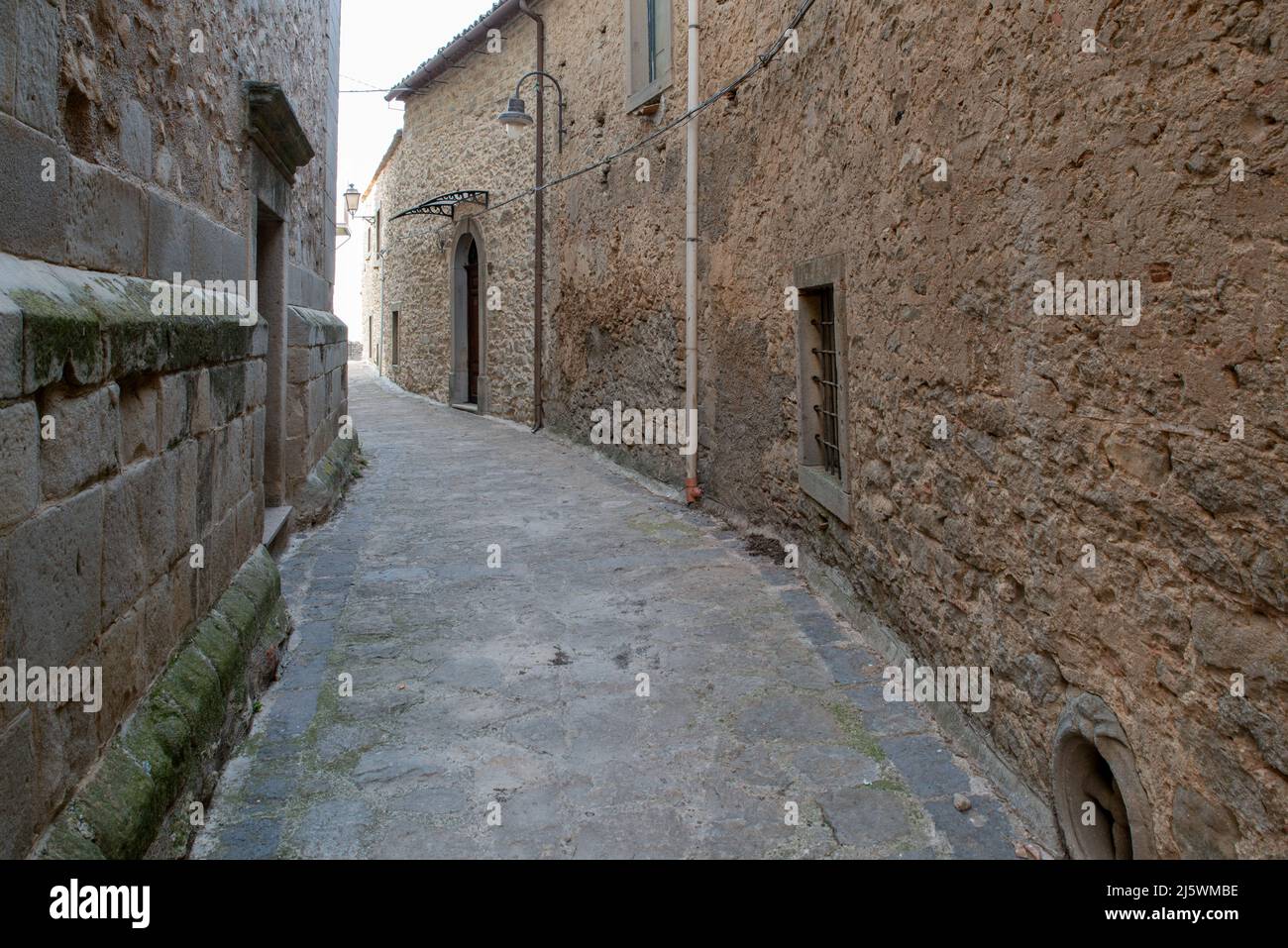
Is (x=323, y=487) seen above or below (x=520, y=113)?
below

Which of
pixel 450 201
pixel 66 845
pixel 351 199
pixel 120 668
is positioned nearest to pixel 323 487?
pixel 120 668

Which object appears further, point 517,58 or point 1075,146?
point 517,58

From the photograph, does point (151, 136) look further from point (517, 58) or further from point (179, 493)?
point (517, 58)

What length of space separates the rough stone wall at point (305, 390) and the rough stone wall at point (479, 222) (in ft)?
17.5

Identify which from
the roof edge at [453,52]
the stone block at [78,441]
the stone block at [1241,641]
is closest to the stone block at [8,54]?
the stone block at [78,441]

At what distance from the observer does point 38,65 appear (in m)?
2.16

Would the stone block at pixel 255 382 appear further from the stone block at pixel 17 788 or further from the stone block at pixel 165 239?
the stone block at pixel 17 788

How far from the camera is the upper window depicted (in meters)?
8.47

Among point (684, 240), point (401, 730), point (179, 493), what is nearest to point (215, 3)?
point (179, 493)

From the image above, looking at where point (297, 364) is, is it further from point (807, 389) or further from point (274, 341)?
point (807, 389)

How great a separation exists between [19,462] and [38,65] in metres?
0.92

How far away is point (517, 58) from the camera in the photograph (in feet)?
43.7

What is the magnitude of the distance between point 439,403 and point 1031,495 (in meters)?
15.1

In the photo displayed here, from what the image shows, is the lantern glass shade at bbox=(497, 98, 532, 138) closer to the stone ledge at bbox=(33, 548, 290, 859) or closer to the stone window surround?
the stone window surround
